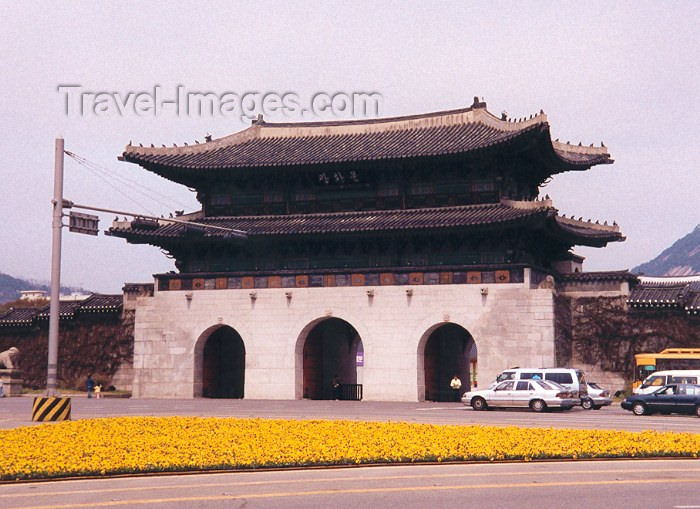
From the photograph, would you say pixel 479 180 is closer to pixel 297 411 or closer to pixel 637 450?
pixel 297 411

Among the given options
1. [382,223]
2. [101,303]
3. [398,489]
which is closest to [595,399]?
[382,223]

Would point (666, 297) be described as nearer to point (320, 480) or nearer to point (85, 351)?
point (85, 351)

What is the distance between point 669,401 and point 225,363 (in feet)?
80.9

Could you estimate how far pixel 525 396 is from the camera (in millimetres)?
31781

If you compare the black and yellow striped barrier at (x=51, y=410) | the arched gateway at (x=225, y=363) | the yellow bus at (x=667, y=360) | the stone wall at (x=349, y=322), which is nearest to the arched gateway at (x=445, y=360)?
the stone wall at (x=349, y=322)

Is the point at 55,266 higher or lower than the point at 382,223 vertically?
lower

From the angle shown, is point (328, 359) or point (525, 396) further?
point (328, 359)

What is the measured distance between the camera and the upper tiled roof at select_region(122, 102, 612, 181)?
139ft

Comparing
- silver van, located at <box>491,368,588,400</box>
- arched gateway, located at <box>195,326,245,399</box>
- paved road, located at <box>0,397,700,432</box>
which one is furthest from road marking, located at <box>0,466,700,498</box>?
arched gateway, located at <box>195,326,245,399</box>

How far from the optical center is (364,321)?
41906 millimetres

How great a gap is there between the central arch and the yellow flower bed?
75.6 feet

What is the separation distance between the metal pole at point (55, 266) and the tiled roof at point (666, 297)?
89.0 ft

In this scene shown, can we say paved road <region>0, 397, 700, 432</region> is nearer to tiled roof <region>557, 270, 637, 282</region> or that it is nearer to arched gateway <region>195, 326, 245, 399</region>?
tiled roof <region>557, 270, 637, 282</region>

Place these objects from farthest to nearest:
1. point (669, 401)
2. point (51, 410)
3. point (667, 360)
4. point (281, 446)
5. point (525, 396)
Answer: point (667, 360)
point (525, 396)
point (669, 401)
point (51, 410)
point (281, 446)
